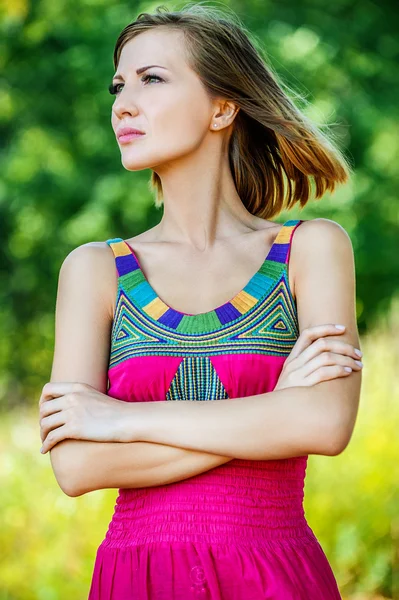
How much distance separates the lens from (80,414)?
2375 mm

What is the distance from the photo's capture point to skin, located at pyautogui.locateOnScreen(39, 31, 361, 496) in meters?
2.30

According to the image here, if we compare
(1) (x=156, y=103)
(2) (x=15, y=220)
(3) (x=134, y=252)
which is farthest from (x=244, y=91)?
(2) (x=15, y=220)

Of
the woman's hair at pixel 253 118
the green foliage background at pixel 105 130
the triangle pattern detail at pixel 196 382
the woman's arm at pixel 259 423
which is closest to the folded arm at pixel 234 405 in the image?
the woman's arm at pixel 259 423

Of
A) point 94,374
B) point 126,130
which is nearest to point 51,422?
point 94,374

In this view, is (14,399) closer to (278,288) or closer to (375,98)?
(375,98)

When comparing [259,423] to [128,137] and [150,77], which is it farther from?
[150,77]

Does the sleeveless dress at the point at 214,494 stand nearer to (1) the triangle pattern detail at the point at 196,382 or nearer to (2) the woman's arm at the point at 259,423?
(1) the triangle pattern detail at the point at 196,382

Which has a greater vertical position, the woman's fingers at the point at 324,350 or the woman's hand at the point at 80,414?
the woman's fingers at the point at 324,350

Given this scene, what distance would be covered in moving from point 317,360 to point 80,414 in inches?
22.1

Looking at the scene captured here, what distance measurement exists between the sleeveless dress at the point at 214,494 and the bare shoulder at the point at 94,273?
0.16ft

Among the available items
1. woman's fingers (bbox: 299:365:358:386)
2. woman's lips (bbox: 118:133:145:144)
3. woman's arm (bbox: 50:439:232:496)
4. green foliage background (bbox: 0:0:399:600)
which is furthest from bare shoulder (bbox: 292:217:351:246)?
green foliage background (bbox: 0:0:399:600)

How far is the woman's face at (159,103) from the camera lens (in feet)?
8.45

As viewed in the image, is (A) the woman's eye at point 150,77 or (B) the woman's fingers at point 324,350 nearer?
(B) the woman's fingers at point 324,350

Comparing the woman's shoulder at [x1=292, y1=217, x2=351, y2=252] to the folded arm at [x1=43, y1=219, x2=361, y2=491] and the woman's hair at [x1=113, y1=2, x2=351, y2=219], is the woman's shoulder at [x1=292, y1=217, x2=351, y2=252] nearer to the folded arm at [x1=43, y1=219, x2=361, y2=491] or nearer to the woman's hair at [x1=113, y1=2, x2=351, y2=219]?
the folded arm at [x1=43, y1=219, x2=361, y2=491]
